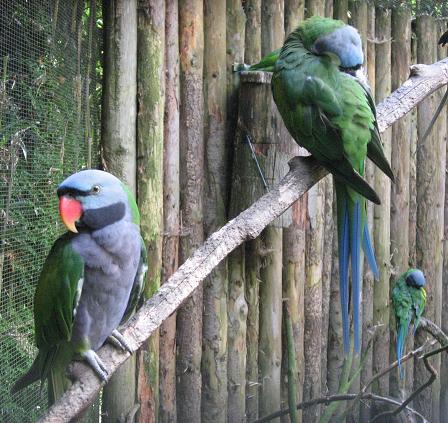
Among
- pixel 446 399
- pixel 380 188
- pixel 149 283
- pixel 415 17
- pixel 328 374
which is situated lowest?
pixel 446 399

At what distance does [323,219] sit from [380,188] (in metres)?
0.51

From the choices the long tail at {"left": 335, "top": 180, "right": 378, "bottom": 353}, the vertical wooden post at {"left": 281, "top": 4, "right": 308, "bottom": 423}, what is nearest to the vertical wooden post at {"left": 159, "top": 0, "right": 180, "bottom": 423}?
the vertical wooden post at {"left": 281, "top": 4, "right": 308, "bottom": 423}

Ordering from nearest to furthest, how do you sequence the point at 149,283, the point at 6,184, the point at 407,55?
the point at 6,184 < the point at 149,283 < the point at 407,55

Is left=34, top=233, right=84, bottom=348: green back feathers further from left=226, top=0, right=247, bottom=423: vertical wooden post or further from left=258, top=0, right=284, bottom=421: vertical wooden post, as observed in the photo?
left=258, top=0, right=284, bottom=421: vertical wooden post

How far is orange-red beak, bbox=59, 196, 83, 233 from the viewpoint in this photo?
1.77 meters

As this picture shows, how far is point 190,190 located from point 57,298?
1.13 m

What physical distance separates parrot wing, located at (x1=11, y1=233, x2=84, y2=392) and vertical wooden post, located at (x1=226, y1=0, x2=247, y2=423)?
123 cm

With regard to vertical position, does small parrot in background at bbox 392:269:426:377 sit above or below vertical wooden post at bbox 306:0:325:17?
below

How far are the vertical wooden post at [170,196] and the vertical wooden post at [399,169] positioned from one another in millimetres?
1560

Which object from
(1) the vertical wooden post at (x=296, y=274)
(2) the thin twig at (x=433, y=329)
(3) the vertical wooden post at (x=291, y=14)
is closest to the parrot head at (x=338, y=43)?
(3) the vertical wooden post at (x=291, y=14)

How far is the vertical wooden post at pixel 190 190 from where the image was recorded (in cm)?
283

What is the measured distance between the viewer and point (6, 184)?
2.08 m

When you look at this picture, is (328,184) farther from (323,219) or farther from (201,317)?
(201,317)

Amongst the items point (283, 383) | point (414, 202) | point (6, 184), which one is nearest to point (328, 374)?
point (283, 383)
